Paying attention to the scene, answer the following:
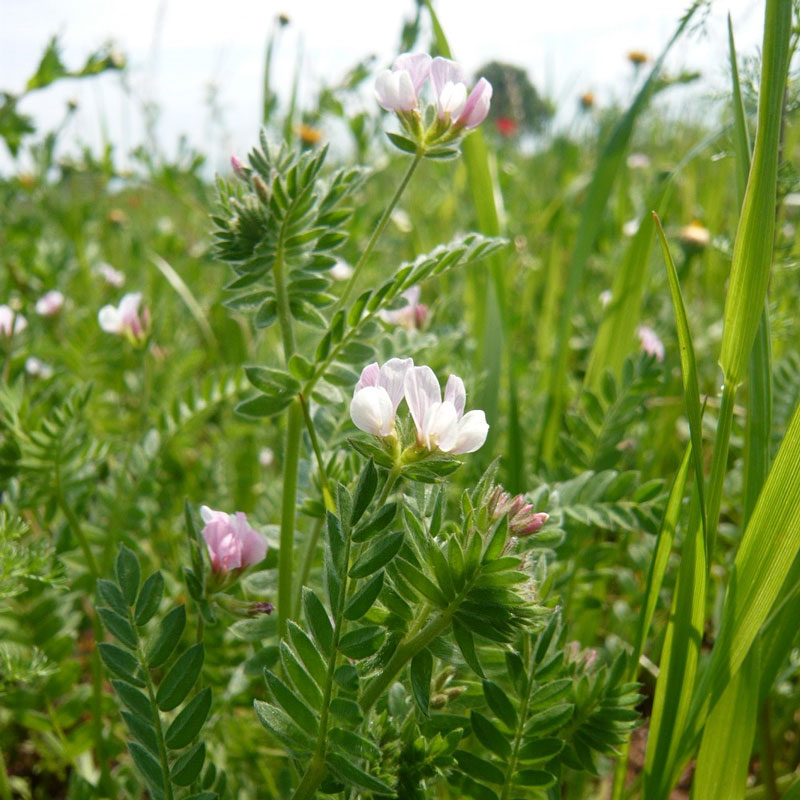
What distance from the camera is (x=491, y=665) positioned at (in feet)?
2.52

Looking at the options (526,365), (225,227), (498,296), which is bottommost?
(526,365)

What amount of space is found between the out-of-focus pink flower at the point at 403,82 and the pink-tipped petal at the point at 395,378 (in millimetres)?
319

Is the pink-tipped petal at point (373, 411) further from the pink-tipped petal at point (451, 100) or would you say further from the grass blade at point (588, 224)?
the grass blade at point (588, 224)

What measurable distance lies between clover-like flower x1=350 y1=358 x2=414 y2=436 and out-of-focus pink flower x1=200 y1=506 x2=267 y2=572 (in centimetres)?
22

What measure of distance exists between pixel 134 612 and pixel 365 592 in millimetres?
243

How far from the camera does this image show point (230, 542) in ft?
2.57

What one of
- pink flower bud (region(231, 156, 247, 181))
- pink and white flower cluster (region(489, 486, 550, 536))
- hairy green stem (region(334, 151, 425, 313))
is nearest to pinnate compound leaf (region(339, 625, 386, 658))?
pink and white flower cluster (region(489, 486, 550, 536))

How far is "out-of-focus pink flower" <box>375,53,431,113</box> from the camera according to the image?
81 centimetres

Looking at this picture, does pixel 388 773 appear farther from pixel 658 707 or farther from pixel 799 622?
pixel 799 622

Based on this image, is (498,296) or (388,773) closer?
(388,773)

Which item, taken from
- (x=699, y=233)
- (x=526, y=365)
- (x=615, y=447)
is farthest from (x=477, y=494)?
(x=699, y=233)

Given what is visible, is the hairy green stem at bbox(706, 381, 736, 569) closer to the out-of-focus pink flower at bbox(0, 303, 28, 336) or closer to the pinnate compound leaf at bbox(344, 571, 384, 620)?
the pinnate compound leaf at bbox(344, 571, 384, 620)

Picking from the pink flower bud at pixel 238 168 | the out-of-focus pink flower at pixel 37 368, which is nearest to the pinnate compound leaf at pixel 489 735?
the pink flower bud at pixel 238 168

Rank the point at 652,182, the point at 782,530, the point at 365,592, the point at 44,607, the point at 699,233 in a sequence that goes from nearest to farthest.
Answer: the point at 365,592 < the point at 782,530 < the point at 44,607 < the point at 699,233 < the point at 652,182
